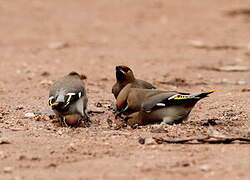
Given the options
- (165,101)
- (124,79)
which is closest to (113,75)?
(124,79)

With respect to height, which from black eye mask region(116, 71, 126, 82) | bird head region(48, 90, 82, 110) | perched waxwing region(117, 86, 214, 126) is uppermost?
black eye mask region(116, 71, 126, 82)

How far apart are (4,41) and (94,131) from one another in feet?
28.0

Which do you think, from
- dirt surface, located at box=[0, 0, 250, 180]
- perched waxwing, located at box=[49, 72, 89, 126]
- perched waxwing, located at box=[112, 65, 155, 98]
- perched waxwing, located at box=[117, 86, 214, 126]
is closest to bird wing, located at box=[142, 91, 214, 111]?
perched waxwing, located at box=[117, 86, 214, 126]

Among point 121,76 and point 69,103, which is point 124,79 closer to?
point 121,76

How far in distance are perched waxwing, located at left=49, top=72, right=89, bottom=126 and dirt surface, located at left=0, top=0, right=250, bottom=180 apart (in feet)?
0.56

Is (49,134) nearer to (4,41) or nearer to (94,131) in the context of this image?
(94,131)

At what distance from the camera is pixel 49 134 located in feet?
23.1

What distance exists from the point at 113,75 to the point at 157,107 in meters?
3.90

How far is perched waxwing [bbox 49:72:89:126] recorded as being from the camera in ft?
24.8

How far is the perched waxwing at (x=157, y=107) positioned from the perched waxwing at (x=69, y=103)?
459mm

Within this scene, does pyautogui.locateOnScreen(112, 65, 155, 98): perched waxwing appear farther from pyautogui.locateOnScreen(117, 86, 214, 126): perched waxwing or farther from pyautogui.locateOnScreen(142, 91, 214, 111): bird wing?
pyautogui.locateOnScreen(142, 91, 214, 111): bird wing

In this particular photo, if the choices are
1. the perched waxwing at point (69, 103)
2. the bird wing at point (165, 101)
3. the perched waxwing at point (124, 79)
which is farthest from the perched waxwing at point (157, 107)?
the perched waxwing at point (124, 79)

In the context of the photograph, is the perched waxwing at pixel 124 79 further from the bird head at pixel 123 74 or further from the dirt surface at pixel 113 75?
the dirt surface at pixel 113 75

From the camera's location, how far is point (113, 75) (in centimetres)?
1151
